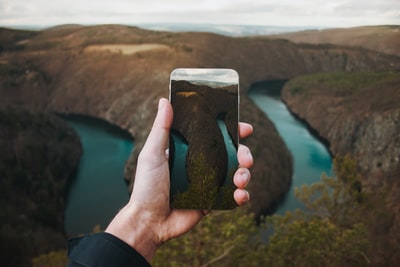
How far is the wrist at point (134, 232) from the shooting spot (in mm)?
3209

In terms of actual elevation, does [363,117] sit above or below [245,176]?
below

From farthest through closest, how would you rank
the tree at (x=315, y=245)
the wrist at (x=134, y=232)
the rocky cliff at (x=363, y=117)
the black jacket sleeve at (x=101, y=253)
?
1. the rocky cliff at (x=363, y=117)
2. the tree at (x=315, y=245)
3. the wrist at (x=134, y=232)
4. the black jacket sleeve at (x=101, y=253)

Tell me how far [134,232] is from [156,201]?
1.46 feet

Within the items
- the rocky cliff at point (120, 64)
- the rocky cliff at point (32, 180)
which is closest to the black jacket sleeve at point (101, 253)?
the rocky cliff at point (32, 180)

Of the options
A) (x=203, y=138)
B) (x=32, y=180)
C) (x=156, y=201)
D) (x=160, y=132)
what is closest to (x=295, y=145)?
(x=32, y=180)

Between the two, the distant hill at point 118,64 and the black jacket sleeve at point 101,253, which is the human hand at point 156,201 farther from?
the distant hill at point 118,64

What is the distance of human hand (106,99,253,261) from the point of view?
3.33 metres

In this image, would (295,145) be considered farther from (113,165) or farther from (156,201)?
(156,201)

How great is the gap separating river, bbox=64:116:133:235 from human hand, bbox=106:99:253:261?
27.6 m

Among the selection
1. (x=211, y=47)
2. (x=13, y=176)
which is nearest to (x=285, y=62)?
(x=211, y=47)

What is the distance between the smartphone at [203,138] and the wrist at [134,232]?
0.41 m

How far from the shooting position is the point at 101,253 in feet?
8.48

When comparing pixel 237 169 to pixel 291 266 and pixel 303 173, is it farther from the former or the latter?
pixel 303 173

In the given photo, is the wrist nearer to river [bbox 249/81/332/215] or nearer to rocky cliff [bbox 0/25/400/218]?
river [bbox 249/81/332/215]
